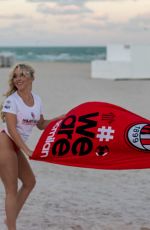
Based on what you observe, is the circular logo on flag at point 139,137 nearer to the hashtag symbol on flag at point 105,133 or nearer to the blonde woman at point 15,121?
the hashtag symbol on flag at point 105,133

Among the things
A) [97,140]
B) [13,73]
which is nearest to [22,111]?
[13,73]

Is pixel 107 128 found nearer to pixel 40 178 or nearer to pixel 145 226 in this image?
pixel 145 226

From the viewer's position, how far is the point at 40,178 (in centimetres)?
704

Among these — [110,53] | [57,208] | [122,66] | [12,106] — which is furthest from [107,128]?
[110,53]

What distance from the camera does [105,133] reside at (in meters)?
4.30

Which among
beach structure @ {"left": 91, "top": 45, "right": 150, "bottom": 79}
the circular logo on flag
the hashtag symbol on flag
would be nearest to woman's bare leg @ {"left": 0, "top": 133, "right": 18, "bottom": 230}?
the hashtag symbol on flag

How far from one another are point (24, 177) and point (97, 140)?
0.68 m

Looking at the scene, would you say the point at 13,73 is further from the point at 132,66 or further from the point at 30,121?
the point at 132,66

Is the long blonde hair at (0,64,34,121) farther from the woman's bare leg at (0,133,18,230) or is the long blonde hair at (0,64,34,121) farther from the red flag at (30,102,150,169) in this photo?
the red flag at (30,102,150,169)

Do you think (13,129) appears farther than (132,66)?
No

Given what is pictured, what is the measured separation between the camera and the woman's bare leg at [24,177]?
14.4 ft

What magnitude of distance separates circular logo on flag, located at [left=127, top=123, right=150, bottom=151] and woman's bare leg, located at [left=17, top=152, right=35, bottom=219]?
85 cm

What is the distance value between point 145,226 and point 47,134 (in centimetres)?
142

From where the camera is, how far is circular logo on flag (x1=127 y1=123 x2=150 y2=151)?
14.2ft
